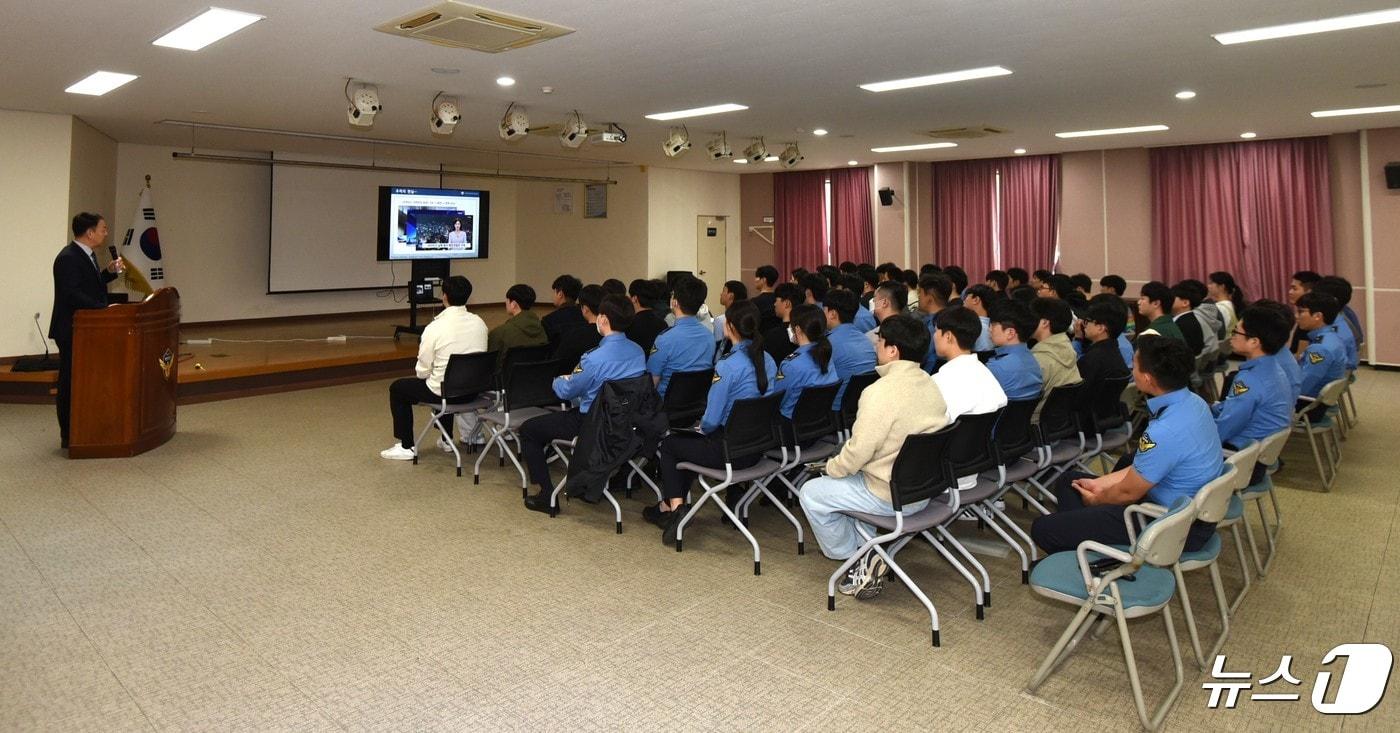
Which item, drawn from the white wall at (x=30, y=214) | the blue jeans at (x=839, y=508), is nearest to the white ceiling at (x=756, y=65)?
the white wall at (x=30, y=214)

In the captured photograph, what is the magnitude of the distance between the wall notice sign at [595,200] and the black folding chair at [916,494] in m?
12.6

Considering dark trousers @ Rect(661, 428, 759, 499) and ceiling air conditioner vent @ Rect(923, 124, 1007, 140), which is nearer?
dark trousers @ Rect(661, 428, 759, 499)

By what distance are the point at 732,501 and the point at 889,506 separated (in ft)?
5.89

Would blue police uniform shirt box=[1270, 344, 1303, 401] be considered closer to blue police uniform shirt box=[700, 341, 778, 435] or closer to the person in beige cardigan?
the person in beige cardigan

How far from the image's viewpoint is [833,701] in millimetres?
2982

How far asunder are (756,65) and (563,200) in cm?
1042

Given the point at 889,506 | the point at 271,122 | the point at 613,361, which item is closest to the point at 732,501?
the point at 613,361

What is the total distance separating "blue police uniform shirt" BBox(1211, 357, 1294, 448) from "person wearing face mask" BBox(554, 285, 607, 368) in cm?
365

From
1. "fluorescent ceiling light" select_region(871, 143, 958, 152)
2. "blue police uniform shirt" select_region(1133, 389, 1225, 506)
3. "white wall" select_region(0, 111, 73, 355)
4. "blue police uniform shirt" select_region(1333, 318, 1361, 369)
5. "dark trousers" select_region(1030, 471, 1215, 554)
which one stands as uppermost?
"fluorescent ceiling light" select_region(871, 143, 958, 152)

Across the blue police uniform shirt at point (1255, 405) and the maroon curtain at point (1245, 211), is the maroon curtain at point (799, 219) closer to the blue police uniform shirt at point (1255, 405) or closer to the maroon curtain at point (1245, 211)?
the maroon curtain at point (1245, 211)

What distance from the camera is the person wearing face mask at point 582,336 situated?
5.96 meters

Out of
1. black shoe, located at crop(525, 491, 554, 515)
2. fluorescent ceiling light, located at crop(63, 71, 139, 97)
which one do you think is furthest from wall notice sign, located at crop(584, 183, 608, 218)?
black shoe, located at crop(525, 491, 554, 515)

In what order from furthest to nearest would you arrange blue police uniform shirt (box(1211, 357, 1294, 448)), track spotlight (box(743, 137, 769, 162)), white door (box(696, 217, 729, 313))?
white door (box(696, 217, 729, 313)), track spotlight (box(743, 137, 769, 162)), blue police uniform shirt (box(1211, 357, 1294, 448))

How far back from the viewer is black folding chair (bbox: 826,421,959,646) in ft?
11.2
